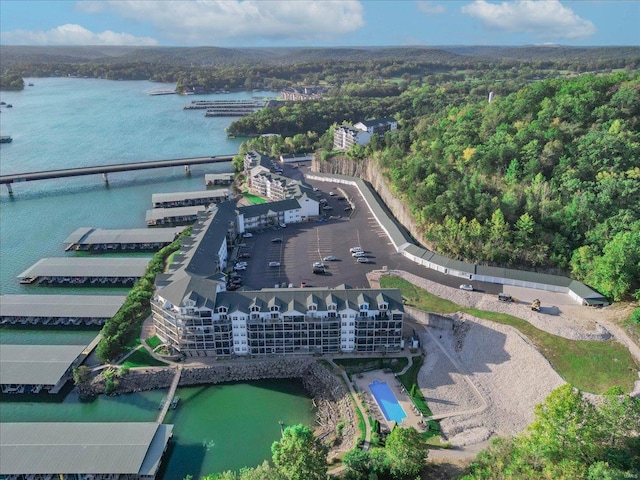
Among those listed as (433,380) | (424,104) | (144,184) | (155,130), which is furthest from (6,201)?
(424,104)

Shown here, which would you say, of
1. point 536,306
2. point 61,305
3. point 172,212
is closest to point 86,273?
point 61,305

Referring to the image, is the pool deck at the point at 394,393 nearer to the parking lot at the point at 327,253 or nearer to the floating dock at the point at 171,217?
the parking lot at the point at 327,253

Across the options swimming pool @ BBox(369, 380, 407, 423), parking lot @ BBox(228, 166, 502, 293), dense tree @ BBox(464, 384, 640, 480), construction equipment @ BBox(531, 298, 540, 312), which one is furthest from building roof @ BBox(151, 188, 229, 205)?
dense tree @ BBox(464, 384, 640, 480)

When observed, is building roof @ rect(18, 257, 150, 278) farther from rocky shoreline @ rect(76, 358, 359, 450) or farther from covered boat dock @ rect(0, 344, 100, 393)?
rocky shoreline @ rect(76, 358, 359, 450)

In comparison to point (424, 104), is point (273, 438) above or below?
below

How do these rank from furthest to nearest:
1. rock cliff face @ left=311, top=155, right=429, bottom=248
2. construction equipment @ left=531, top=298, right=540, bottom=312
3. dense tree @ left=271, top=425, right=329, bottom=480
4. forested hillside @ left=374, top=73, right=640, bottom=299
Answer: rock cliff face @ left=311, top=155, right=429, bottom=248
forested hillside @ left=374, top=73, right=640, bottom=299
construction equipment @ left=531, top=298, right=540, bottom=312
dense tree @ left=271, top=425, right=329, bottom=480

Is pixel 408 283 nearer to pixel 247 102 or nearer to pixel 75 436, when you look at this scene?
pixel 75 436
